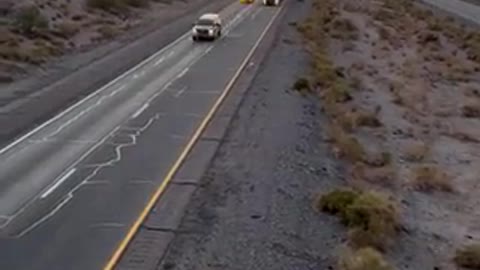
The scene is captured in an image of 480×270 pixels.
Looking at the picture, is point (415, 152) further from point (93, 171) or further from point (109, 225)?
Result: point (109, 225)

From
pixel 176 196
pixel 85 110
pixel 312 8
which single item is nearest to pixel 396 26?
pixel 312 8

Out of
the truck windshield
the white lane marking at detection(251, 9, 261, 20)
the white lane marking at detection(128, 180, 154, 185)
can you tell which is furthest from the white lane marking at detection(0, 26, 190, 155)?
the white lane marking at detection(251, 9, 261, 20)

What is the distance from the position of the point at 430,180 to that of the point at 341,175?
3618mm

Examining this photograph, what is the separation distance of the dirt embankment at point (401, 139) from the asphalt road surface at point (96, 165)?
5155 millimetres

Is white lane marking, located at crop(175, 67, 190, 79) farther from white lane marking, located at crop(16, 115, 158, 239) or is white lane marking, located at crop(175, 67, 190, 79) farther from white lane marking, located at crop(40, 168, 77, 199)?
white lane marking, located at crop(40, 168, 77, 199)

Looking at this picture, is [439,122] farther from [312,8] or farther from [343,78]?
[312,8]

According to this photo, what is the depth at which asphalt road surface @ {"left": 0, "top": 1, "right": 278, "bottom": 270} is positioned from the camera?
67.7 ft

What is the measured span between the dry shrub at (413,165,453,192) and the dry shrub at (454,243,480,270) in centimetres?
749

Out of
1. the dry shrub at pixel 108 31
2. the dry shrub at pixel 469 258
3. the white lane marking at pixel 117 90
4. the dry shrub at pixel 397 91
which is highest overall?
the dry shrub at pixel 469 258

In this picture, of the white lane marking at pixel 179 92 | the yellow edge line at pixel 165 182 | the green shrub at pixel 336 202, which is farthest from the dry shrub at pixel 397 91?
the green shrub at pixel 336 202

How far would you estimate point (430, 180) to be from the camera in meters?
31.2

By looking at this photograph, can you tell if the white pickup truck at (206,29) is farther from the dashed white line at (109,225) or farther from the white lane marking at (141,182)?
the dashed white line at (109,225)

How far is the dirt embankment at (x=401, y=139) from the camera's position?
929 inches

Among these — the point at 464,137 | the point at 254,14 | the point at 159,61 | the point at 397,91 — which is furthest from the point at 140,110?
the point at 254,14
